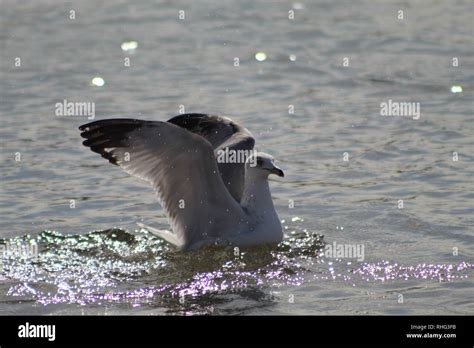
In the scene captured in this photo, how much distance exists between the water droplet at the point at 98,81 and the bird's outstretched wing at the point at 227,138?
5.30 metres

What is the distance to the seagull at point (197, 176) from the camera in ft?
26.9

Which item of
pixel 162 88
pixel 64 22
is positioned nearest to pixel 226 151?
pixel 162 88

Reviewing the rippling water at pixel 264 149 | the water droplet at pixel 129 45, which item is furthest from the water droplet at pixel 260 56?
the water droplet at pixel 129 45

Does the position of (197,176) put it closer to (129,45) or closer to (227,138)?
(227,138)

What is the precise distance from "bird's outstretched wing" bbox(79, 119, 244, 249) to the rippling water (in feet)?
0.96

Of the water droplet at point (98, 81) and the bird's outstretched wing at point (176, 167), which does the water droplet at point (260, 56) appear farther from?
the bird's outstretched wing at point (176, 167)

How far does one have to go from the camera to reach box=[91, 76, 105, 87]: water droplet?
47.1 feet

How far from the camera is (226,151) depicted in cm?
893

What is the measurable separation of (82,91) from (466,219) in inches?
258

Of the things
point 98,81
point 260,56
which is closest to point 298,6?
point 260,56

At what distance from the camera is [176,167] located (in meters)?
8.35

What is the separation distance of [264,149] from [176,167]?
3296mm
